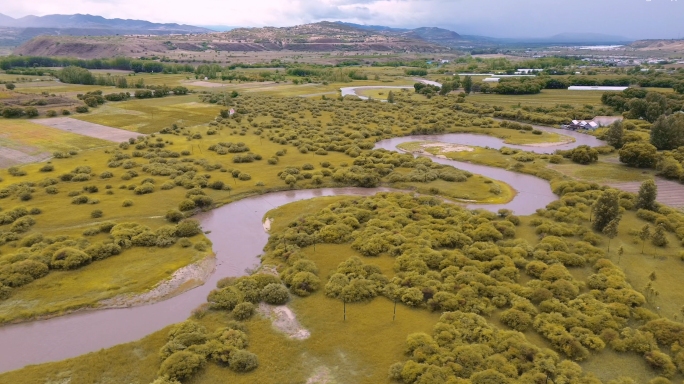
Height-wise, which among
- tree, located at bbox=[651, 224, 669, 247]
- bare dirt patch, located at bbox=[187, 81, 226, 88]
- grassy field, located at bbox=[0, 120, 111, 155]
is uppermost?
bare dirt patch, located at bbox=[187, 81, 226, 88]

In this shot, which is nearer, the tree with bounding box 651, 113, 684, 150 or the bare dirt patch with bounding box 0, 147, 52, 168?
the bare dirt patch with bounding box 0, 147, 52, 168

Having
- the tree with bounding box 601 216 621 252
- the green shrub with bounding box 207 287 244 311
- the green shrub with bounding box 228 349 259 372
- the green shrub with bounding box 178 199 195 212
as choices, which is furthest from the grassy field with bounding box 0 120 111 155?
the tree with bounding box 601 216 621 252

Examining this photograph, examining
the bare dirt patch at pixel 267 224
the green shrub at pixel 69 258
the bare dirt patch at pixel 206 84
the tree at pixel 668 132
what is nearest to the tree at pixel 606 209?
the bare dirt patch at pixel 267 224

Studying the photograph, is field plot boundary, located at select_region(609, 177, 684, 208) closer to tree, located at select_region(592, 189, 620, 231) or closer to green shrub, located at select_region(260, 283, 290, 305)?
tree, located at select_region(592, 189, 620, 231)

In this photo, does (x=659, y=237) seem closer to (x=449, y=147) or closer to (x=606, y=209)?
(x=606, y=209)

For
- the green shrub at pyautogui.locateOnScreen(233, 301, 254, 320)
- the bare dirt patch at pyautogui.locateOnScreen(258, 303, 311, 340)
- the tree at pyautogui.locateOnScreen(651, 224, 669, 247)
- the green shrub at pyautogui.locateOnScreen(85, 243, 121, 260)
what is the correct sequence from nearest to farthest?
1. the bare dirt patch at pyautogui.locateOnScreen(258, 303, 311, 340)
2. the green shrub at pyautogui.locateOnScreen(233, 301, 254, 320)
3. the green shrub at pyautogui.locateOnScreen(85, 243, 121, 260)
4. the tree at pyautogui.locateOnScreen(651, 224, 669, 247)

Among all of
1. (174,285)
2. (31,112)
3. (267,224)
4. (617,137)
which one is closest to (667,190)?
(617,137)

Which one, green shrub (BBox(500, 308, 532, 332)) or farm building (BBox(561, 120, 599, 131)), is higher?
farm building (BBox(561, 120, 599, 131))
